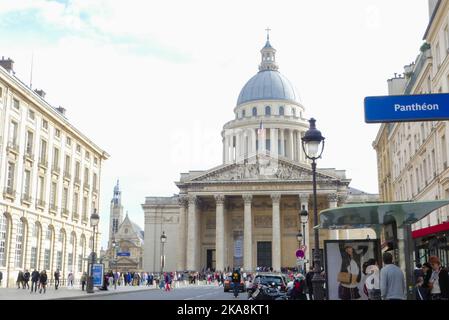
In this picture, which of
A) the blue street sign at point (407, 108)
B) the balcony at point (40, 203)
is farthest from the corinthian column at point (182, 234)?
the blue street sign at point (407, 108)

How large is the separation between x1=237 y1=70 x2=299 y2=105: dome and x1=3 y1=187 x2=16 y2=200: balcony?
224ft

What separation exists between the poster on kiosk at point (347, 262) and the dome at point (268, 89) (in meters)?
89.3

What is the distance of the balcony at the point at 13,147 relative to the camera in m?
38.8

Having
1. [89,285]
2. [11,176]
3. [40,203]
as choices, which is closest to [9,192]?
[11,176]

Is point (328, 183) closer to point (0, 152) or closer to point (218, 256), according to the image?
point (218, 256)

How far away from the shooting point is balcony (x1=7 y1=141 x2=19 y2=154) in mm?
38769

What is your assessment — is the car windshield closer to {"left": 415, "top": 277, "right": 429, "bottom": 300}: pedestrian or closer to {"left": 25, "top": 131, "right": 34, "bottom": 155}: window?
{"left": 415, "top": 277, "right": 429, "bottom": 300}: pedestrian

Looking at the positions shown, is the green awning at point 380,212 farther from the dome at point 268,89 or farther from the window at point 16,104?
the dome at point 268,89

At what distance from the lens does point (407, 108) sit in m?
10.6

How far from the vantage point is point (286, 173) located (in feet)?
246

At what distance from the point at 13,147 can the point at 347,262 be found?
31210mm

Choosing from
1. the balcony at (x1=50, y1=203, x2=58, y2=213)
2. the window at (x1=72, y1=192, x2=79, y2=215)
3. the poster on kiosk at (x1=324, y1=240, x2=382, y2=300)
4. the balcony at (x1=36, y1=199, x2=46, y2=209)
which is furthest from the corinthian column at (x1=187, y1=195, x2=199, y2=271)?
the poster on kiosk at (x1=324, y1=240, x2=382, y2=300)

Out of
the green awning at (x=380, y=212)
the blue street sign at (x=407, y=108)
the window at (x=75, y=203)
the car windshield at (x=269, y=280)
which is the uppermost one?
the window at (x=75, y=203)
